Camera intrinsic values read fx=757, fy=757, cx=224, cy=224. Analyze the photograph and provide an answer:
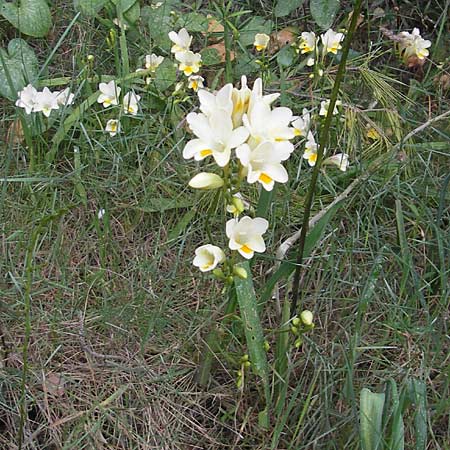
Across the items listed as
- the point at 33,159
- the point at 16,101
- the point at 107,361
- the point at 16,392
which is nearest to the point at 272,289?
the point at 107,361

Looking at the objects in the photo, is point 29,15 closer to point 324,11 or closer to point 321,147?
point 324,11

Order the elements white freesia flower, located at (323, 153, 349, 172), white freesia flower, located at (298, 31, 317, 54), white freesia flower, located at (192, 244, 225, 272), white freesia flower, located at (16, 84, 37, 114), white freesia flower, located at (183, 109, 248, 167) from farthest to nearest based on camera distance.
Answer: white freesia flower, located at (298, 31, 317, 54) → white freesia flower, located at (16, 84, 37, 114) → white freesia flower, located at (323, 153, 349, 172) → white freesia flower, located at (192, 244, 225, 272) → white freesia flower, located at (183, 109, 248, 167)

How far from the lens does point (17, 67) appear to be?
1.90m

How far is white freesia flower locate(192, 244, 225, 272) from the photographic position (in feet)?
3.94

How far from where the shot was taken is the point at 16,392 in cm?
134

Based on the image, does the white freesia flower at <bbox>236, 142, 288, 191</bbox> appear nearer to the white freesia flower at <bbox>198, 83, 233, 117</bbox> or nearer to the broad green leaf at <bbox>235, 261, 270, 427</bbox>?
the white freesia flower at <bbox>198, 83, 233, 117</bbox>

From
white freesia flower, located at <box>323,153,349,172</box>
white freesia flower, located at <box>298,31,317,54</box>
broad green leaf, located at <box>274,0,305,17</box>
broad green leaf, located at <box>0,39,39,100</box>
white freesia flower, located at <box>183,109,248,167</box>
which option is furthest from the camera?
broad green leaf, located at <box>274,0,305,17</box>

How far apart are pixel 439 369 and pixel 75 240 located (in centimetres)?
79

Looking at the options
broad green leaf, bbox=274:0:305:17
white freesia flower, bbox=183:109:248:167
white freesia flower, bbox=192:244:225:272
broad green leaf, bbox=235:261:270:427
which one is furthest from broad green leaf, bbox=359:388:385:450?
broad green leaf, bbox=274:0:305:17

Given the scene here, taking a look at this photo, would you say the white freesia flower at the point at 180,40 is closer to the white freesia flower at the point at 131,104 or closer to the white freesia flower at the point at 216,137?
the white freesia flower at the point at 131,104

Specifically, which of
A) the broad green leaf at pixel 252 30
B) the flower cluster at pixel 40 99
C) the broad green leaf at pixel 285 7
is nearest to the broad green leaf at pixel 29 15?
the flower cluster at pixel 40 99

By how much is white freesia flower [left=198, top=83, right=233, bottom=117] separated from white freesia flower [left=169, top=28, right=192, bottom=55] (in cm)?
79

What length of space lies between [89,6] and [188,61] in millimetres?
318

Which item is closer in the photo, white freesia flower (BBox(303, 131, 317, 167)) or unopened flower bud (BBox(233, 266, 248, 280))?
unopened flower bud (BBox(233, 266, 248, 280))
